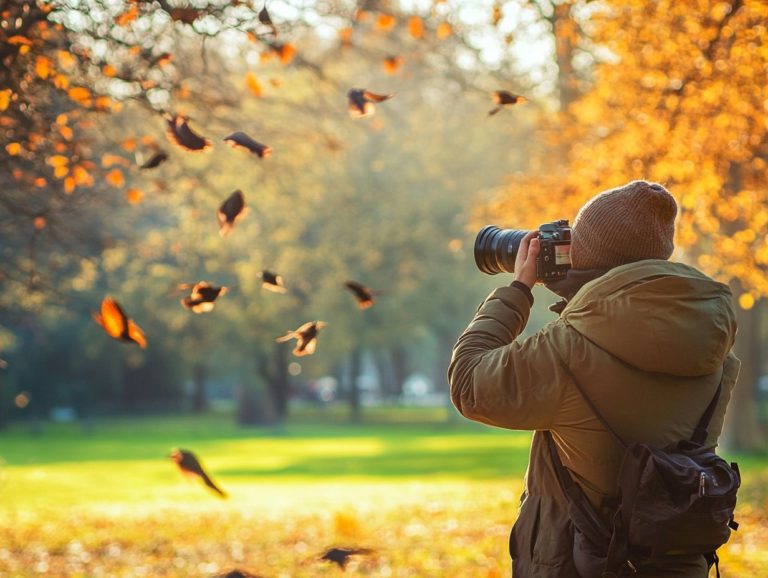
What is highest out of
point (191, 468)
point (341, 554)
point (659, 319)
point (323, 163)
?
point (323, 163)

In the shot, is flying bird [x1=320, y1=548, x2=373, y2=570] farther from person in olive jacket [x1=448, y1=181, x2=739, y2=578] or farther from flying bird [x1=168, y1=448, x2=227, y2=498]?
person in olive jacket [x1=448, y1=181, x2=739, y2=578]

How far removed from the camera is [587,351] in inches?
97.1

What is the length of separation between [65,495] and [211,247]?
12885 mm

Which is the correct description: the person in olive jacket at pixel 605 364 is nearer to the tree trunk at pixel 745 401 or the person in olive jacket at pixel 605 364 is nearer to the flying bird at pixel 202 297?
the flying bird at pixel 202 297

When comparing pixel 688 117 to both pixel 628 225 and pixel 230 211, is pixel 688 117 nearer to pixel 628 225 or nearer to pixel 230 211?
pixel 230 211

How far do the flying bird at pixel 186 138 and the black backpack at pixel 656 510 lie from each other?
91.9 inches

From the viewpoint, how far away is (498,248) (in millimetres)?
2922

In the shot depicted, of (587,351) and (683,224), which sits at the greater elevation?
(683,224)

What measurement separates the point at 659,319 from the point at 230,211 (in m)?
2.28

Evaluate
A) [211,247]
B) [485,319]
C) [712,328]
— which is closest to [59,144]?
[485,319]

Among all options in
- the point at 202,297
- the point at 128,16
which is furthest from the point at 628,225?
the point at 128,16

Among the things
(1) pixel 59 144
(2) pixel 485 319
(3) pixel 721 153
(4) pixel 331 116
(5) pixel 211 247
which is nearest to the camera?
(2) pixel 485 319

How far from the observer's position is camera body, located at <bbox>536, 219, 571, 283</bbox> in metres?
2.73

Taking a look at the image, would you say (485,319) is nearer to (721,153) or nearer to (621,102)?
(721,153)
